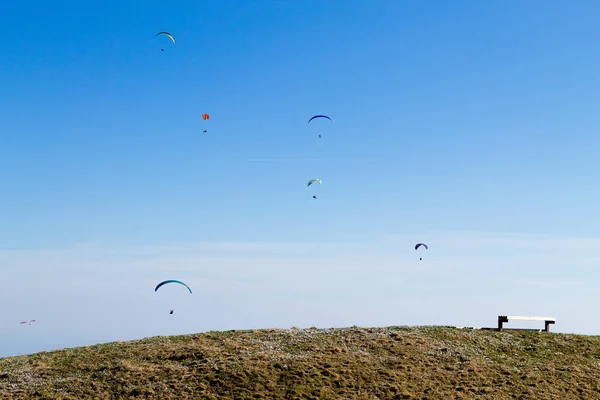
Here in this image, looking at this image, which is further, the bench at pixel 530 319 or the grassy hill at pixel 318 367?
the bench at pixel 530 319

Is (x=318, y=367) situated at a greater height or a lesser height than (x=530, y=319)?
lesser

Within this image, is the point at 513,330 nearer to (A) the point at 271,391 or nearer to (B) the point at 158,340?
(A) the point at 271,391

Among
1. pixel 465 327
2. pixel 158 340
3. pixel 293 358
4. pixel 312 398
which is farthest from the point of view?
pixel 465 327

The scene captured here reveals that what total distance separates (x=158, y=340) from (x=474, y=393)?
2145 centimetres

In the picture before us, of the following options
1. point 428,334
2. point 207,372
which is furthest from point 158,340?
point 428,334

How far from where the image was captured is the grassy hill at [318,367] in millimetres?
34125

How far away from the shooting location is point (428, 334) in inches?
1727

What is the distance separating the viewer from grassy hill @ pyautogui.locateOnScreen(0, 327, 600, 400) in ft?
112

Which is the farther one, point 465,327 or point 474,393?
point 465,327

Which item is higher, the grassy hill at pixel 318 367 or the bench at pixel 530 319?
the bench at pixel 530 319

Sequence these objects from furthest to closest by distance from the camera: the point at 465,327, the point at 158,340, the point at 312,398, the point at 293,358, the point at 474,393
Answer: the point at 465,327 < the point at 158,340 < the point at 293,358 < the point at 474,393 < the point at 312,398

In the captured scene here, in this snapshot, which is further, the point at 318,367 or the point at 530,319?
the point at 530,319

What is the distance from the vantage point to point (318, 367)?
1432 inches

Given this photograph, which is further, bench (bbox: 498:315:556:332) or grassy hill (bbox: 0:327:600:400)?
bench (bbox: 498:315:556:332)
